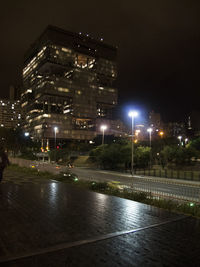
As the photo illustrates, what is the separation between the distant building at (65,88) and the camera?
116688 mm

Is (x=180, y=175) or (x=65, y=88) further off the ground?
(x=65, y=88)

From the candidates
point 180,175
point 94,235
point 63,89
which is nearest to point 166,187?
point 180,175

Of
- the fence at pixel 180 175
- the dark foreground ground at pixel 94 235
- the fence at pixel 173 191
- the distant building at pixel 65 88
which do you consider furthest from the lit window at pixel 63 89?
the dark foreground ground at pixel 94 235

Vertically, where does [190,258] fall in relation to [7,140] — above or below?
below

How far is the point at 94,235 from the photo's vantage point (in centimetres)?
602

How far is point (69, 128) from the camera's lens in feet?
385

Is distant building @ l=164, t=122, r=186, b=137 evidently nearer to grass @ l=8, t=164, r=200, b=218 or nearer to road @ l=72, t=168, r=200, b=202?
road @ l=72, t=168, r=200, b=202

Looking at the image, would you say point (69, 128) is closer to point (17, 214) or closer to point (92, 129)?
point (92, 129)

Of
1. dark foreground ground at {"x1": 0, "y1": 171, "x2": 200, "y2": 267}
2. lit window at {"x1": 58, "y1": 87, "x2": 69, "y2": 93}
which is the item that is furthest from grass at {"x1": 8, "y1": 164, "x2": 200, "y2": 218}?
lit window at {"x1": 58, "y1": 87, "x2": 69, "y2": 93}

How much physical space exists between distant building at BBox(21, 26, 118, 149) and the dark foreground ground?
104708mm

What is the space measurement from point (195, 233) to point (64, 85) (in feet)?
393

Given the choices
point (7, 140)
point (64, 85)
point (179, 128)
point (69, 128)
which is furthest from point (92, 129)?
point (179, 128)

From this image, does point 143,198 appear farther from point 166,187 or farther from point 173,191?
point 166,187

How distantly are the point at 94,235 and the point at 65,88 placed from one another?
120m
